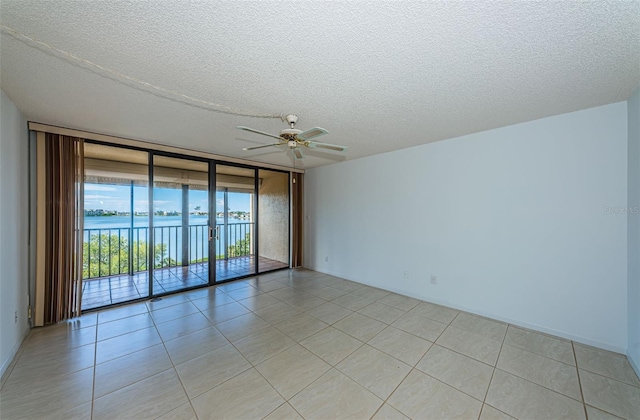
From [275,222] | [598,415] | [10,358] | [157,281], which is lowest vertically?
[598,415]

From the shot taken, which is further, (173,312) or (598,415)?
(173,312)

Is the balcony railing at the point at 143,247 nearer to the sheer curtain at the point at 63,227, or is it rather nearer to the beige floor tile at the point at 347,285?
the sheer curtain at the point at 63,227

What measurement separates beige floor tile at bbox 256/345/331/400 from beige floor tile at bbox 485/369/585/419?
53.2 inches

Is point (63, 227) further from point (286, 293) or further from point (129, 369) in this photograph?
point (286, 293)

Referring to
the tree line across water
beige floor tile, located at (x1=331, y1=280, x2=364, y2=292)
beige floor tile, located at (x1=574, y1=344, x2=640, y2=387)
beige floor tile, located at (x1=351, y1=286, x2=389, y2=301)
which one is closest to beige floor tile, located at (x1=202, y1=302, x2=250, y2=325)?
the tree line across water

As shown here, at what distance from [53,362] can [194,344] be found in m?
1.17

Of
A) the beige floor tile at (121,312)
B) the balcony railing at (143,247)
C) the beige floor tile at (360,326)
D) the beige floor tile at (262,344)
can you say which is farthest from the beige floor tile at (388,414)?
the balcony railing at (143,247)

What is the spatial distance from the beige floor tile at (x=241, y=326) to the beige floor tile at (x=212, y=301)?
1.97 feet

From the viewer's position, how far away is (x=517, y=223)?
284cm

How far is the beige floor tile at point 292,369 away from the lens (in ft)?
6.21

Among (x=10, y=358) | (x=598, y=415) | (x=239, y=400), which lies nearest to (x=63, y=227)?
(x=10, y=358)

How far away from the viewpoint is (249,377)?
199cm

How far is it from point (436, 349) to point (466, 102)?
2.50m

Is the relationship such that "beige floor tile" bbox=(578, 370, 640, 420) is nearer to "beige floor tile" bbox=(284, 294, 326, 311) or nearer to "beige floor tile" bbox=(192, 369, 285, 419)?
"beige floor tile" bbox=(192, 369, 285, 419)
